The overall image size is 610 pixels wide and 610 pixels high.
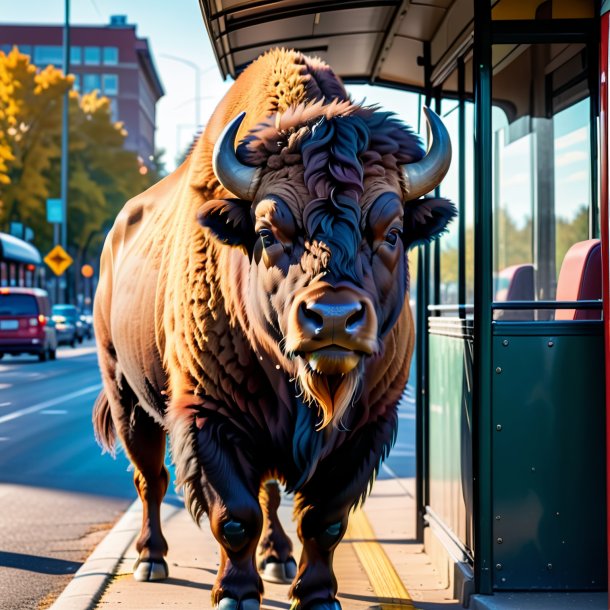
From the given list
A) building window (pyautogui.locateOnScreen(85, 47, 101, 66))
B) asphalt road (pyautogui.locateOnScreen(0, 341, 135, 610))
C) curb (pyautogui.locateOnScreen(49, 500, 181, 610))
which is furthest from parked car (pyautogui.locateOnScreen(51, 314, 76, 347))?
building window (pyautogui.locateOnScreen(85, 47, 101, 66))

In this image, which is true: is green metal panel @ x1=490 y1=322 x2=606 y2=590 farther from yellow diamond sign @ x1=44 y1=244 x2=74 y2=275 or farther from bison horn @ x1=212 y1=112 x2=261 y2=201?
yellow diamond sign @ x1=44 y1=244 x2=74 y2=275

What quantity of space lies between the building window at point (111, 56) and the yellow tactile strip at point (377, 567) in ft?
375

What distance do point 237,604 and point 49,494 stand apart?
16.1ft

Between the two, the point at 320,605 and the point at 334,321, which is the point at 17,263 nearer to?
the point at 320,605

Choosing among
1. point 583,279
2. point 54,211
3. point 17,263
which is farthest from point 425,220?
point 54,211

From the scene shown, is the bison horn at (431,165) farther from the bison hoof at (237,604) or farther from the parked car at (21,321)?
the parked car at (21,321)

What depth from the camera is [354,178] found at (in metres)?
4.66

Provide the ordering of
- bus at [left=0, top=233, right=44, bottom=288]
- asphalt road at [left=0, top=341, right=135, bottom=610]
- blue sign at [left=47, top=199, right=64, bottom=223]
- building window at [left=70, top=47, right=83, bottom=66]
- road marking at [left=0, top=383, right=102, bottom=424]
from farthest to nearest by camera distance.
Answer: building window at [left=70, top=47, right=83, bottom=66]
blue sign at [left=47, top=199, right=64, bottom=223]
bus at [left=0, top=233, right=44, bottom=288]
road marking at [left=0, top=383, right=102, bottom=424]
asphalt road at [left=0, top=341, right=135, bottom=610]

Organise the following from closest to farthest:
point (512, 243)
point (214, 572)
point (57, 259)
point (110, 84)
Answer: point (214, 572) < point (512, 243) < point (57, 259) < point (110, 84)

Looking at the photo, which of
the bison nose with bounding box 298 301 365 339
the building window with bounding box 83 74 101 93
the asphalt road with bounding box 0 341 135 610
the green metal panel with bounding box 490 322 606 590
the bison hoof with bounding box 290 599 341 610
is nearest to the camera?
the bison nose with bounding box 298 301 365 339

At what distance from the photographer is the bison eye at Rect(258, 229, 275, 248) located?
15.6 feet

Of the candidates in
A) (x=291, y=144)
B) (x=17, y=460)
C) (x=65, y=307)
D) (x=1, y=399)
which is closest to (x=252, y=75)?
(x=291, y=144)

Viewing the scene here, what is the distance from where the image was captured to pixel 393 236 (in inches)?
189

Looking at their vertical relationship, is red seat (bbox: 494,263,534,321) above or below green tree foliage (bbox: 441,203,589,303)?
below
